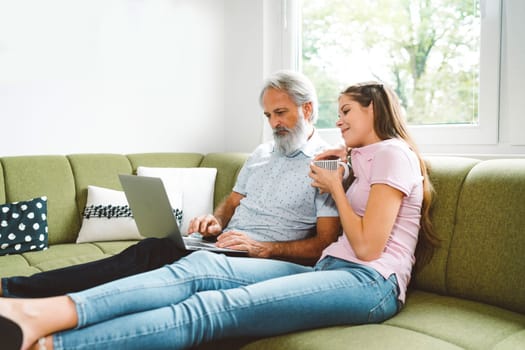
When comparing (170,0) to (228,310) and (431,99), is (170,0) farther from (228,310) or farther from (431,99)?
(228,310)

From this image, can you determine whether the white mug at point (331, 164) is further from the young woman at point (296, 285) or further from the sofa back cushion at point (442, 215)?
the sofa back cushion at point (442, 215)

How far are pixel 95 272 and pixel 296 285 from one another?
0.64 meters

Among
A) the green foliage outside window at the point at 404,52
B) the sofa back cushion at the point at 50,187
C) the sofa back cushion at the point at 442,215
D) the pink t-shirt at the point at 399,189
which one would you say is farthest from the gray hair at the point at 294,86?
the sofa back cushion at the point at 50,187

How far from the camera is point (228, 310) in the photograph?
4.31 feet

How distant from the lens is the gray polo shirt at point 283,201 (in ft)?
6.28

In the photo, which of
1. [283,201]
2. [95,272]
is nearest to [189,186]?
[283,201]

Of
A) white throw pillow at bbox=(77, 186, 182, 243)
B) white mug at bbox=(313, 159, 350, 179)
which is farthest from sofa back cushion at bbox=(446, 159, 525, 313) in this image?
white throw pillow at bbox=(77, 186, 182, 243)

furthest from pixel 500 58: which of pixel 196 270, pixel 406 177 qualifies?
pixel 196 270

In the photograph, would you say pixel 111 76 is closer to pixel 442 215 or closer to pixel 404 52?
pixel 404 52

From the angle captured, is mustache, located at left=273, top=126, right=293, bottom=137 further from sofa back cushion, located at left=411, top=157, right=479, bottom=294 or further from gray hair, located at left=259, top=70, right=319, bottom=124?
sofa back cushion, located at left=411, top=157, right=479, bottom=294

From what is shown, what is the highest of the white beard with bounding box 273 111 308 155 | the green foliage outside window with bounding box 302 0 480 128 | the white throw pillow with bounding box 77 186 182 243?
the green foliage outside window with bounding box 302 0 480 128

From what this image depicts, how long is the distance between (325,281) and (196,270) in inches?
14.0

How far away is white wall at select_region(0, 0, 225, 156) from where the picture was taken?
264cm

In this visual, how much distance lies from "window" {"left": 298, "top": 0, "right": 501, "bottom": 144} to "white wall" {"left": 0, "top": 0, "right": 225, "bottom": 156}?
31.2 inches
